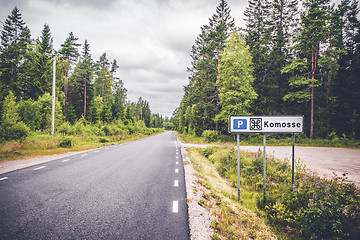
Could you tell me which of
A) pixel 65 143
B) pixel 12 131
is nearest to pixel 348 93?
pixel 65 143

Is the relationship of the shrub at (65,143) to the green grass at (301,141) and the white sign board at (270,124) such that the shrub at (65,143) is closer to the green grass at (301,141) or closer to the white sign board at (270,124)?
the white sign board at (270,124)

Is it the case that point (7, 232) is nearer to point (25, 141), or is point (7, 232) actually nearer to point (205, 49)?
point (25, 141)

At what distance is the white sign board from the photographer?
14.3ft

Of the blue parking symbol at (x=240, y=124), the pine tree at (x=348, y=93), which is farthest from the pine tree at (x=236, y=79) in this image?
the blue parking symbol at (x=240, y=124)

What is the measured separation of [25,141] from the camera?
1312cm

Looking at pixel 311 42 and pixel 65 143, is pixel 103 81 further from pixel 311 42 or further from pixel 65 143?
pixel 311 42

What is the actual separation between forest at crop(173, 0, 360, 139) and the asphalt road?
17708 millimetres

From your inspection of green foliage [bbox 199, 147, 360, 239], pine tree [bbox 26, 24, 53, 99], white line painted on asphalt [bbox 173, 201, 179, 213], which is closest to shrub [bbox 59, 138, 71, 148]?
white line painted on asphalt [bbox 173, 201, 179, 213]

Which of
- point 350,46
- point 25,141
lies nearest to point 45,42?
point 25,141

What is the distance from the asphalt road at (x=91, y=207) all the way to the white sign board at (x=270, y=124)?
8.13 feet

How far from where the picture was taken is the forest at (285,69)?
21.1 m

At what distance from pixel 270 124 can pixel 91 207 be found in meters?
4.90

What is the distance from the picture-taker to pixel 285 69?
76.4ft

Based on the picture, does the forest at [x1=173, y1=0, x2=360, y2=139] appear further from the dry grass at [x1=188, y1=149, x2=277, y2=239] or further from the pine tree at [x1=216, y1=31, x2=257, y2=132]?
the dry grass at [x1=188, y1=149, x2=277, y2=239]
